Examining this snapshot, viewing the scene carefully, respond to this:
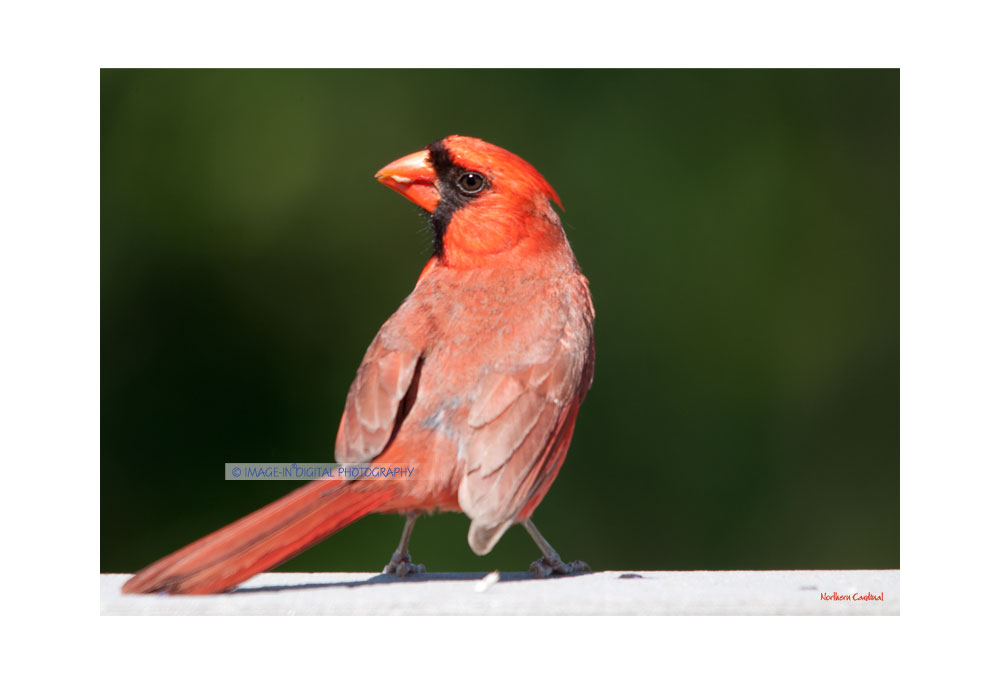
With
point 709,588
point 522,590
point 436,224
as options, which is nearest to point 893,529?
point 709,588

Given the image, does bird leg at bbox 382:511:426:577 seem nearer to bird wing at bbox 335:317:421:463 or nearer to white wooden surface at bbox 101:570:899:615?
white wooden surface at bbox 101:570:899:615

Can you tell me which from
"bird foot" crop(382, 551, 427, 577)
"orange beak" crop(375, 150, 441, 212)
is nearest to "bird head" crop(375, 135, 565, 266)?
"orange beak" crop(375, 150, 441, 212)

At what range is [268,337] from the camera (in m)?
4.41

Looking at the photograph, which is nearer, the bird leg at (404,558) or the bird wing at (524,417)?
the bird wing at (524,417)

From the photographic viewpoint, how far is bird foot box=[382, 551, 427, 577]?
3.76 m

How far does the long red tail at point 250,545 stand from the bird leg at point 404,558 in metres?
0.59

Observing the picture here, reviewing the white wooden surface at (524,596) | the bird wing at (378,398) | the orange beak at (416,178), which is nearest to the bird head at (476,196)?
the orange beak at (416,178)

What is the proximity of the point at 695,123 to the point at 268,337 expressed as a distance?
173 centimetres

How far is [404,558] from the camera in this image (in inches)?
149

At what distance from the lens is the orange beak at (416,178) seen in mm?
3898

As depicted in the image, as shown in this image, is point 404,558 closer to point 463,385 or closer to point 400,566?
point 400,566

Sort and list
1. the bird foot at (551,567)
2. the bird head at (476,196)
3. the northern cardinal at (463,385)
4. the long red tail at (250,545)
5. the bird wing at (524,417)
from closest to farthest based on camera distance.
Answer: the long red tail at (250,545) → the northern cardinal at (463,385) → the bird wing at (524,417) → the bird foot at (551,567) → the bird head at (476,196)

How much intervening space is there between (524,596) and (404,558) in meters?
0.62

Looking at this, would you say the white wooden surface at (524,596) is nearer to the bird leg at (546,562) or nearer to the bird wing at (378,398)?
the bird leg at (546,562)
